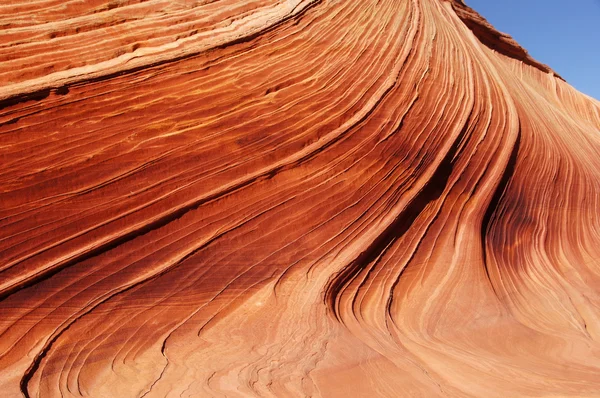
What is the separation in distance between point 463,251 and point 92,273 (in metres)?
4.21

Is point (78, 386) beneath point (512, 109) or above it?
beneath

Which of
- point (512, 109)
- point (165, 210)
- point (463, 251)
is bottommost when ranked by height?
point (165, 210)

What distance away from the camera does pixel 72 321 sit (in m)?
4.82

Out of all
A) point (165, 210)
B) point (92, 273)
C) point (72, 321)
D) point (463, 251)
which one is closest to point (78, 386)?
point (72, 321)

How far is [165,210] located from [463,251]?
3566mm

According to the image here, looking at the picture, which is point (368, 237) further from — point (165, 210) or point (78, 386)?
point (78, 386)

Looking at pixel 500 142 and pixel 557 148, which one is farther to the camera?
pixel 557 148

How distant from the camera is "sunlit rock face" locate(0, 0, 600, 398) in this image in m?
4.69

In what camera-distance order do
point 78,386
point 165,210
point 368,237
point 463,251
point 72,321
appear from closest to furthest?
point 78,386 < point 72,321 < point 165,210 < point 368,237 < point 463,251

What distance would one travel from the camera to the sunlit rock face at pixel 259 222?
15.4 feet

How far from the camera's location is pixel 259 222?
239 inches

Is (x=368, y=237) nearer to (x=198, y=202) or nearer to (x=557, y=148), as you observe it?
(x=198, y=202)

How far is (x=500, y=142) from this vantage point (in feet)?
29.9

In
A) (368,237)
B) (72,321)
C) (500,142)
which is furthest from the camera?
(500,142)
